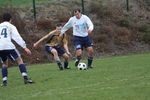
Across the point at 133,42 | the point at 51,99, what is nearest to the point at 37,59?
the point at 133,42

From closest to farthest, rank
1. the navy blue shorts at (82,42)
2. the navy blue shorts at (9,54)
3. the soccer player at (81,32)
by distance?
the navy blue shorts at (9,54)
the soccer player at (81,32)
the navy blue shorts at (82,42)

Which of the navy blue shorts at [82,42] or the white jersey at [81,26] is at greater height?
the white jersey at [81,26]

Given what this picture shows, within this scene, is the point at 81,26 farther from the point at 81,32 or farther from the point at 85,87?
the point at 85,87

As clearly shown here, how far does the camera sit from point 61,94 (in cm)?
1086

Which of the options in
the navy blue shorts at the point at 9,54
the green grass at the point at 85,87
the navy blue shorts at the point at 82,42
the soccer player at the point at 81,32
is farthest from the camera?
the navy blue shorts at the point at 82,42

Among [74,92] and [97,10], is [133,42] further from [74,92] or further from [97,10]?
[74,92]

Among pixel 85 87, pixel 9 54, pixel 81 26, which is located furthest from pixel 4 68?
pixel 81 26

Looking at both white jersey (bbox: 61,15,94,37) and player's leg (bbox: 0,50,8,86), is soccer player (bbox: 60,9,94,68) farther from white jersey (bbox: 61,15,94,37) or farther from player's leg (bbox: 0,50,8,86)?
player's leg (bbox: 0,50,8,86)

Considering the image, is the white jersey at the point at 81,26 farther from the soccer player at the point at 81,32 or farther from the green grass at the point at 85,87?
the green grass at the point at 85,87

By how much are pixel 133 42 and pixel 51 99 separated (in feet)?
79.8

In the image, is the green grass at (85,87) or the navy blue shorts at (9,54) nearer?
the green grass at (85,87)

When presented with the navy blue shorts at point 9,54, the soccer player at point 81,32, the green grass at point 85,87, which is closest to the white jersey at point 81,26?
the soccer player at point 81,32

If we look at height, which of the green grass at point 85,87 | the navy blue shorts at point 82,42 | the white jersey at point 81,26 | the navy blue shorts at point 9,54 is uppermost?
the white jersey at point 81,26

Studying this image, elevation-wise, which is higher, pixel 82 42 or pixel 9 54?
pixel 9 54
